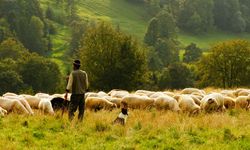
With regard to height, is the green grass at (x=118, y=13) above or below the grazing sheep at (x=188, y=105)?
above

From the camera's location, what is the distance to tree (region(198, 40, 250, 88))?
241 ft

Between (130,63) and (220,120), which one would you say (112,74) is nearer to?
(130,63)

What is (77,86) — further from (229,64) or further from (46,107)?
(229,64)

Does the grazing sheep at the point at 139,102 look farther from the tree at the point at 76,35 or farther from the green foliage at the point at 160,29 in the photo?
the green foliage at the point at 160,29

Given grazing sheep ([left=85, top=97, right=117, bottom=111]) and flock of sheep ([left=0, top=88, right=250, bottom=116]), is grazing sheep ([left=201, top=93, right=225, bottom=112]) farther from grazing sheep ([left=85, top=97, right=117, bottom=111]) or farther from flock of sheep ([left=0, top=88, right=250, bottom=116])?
grazing sheep ([left=85, top=97, right=117, bottom=111])

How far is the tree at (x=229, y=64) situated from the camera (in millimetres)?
73312

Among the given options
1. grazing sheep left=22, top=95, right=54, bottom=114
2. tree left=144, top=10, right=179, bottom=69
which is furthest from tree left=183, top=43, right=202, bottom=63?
grazing sheep left=22, top=95, right=54, bottom=114

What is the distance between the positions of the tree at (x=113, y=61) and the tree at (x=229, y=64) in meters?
12.2

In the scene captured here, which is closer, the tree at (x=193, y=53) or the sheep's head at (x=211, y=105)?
the sheep's head at (x=211, y=105)

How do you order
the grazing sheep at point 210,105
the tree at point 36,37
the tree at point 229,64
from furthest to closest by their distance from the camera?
the tree at point 36,37, the tree at point 229,64, the grazing sheep at point 210,105

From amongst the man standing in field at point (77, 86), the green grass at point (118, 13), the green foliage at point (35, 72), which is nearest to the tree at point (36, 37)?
the green grass at point (118, 13)

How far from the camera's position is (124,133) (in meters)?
14.9

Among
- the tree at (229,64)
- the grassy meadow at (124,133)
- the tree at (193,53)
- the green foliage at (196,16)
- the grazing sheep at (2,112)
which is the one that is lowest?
the grassy meadow at (124,133)

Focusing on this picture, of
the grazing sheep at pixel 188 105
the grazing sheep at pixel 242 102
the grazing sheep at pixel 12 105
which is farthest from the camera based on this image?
the grazing sheep at pixel 242 102
